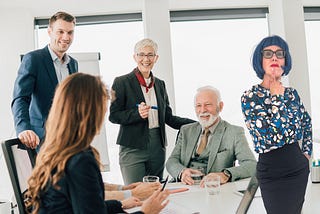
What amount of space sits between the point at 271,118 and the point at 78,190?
84 cm

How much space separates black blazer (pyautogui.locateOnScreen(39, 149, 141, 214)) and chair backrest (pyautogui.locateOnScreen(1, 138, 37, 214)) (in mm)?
279

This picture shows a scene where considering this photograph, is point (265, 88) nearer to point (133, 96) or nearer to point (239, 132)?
point (239, 132)

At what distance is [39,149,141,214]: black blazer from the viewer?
1.10 m

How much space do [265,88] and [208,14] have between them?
141 inches

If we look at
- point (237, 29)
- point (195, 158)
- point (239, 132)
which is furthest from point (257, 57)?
point (237, 29)

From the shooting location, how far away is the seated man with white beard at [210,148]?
2.25 meters

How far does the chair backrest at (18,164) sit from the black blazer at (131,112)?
1.09m

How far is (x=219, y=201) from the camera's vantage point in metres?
1.75

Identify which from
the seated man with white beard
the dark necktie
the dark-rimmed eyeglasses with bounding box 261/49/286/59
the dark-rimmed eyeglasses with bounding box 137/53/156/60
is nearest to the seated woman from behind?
the dark-rimmed eyeglasses with bounding box 261/49/286/59

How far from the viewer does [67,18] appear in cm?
238

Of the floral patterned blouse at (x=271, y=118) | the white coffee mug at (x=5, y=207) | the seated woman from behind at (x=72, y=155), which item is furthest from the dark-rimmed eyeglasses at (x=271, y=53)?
the white coffee mug at (x=5, y=207)

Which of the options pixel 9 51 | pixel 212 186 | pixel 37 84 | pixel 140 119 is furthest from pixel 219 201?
pixel 9 51

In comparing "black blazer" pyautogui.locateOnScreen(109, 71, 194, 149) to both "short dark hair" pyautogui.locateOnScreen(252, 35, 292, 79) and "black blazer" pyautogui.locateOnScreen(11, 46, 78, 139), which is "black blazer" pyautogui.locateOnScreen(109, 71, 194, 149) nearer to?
"black blazer" pyautogui.locateOnScreen(11, 46, 78, 139)

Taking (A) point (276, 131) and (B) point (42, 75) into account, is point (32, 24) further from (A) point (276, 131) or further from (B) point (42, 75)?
(A) point (276, 131)
